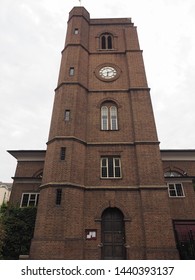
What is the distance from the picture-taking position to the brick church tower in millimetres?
13648

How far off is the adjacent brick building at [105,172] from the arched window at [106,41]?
0.56 meters

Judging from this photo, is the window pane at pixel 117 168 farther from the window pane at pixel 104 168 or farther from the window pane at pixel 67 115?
the window pane at pixel 67 115

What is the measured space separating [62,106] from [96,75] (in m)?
5.67

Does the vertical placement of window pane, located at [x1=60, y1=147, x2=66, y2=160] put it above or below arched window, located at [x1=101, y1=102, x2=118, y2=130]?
below

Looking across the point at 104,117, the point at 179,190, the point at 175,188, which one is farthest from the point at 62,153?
the point at 179,190

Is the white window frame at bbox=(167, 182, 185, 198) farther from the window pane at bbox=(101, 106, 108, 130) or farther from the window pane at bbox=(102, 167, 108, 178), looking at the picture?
the window pane at bbox=(101, 106, 108, 130)

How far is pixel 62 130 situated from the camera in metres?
17.1

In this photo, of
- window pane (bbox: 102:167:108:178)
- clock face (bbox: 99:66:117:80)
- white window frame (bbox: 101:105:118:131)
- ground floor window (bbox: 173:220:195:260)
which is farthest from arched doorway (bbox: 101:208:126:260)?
clock face (bbox: 99:66:117:80)

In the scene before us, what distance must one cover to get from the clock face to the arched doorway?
1293 cm

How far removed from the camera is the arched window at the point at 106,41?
24547 mm

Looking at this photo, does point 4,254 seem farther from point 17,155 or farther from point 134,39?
point 134,39

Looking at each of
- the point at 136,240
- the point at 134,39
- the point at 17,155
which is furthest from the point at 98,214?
the point at 134,39

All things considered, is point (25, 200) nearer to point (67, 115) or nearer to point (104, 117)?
point (67, 115)

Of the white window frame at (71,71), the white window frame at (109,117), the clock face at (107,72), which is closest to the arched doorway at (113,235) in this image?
the white window frame at (109,117)
